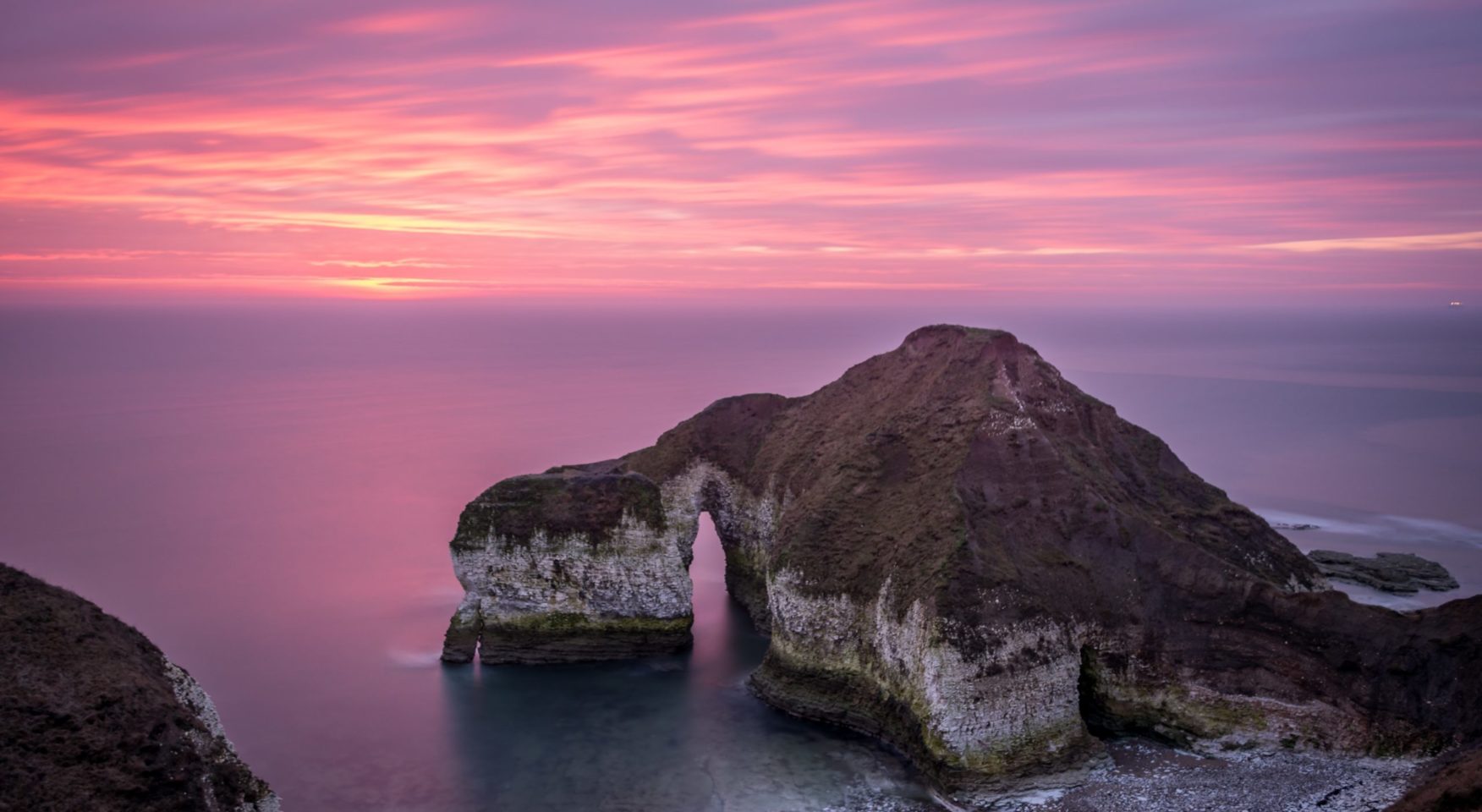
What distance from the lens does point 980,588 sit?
27.5 metres

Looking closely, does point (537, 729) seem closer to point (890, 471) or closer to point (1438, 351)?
point (890, 471)

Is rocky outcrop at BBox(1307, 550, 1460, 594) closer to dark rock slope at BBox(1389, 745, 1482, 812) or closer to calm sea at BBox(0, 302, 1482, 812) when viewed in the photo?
calm sea at BBox(0, 302, 1482, 812)

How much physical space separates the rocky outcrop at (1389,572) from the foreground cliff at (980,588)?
40.8 feet

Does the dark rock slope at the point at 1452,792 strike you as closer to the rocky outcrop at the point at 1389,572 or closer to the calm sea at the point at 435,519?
the calm sea at the point at 435,519

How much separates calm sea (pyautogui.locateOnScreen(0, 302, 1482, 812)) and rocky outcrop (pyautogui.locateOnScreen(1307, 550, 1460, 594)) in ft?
4.47

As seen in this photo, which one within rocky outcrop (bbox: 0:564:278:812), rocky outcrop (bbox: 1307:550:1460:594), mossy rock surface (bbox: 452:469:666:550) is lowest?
rocky outcrop (bbox: 1307:550:1460:594)

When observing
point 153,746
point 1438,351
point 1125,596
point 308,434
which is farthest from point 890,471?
point 1438,351

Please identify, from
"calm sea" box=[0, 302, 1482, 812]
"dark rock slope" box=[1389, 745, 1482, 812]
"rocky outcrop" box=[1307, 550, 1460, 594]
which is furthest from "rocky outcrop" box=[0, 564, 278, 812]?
"rocky outcrop" box=[1307, 550, 1460, 594]

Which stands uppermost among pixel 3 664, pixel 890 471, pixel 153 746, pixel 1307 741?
pixel 890 471

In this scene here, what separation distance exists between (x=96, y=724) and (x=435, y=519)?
135 feet

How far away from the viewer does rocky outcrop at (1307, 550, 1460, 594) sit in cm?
4356

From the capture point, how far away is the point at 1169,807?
2475cm

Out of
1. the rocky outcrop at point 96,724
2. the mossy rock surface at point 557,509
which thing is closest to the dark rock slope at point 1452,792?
the rocky outcrop at point 96,724

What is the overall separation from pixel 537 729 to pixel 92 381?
4264 inches
